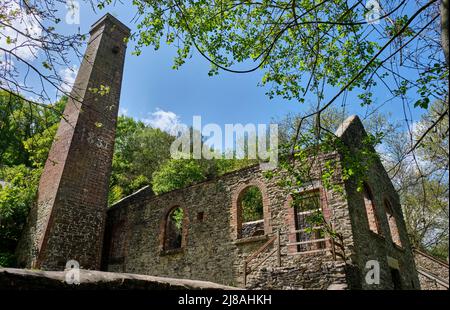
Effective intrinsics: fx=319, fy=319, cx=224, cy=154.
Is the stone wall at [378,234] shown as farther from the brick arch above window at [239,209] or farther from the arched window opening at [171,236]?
the arched window opening at [171,236]

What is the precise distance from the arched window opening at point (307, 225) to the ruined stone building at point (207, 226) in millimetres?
101

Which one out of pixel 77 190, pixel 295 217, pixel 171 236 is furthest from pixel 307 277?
pixel 77 190

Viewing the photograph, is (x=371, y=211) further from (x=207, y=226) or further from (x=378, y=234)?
(x=207, y=226)

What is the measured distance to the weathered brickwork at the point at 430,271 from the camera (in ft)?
52.3

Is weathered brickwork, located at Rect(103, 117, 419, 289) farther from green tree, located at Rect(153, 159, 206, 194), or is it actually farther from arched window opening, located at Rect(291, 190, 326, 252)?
green tree, located at Rect(153, 159, 206, 194)

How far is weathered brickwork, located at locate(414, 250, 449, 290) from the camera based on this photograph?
15956 millimetres

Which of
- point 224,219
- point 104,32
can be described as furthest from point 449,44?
point 104,32

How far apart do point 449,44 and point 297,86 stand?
12.7ft

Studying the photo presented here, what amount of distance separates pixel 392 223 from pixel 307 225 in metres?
3.59

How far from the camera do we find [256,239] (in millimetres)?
10258

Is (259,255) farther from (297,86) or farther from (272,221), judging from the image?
(297,86)

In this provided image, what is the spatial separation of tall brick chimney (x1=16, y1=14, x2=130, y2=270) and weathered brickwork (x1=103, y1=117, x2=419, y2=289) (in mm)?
2073

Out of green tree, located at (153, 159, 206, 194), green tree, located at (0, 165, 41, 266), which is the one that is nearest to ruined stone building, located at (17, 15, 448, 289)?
green tree, located at (0, 165, 41, 266)

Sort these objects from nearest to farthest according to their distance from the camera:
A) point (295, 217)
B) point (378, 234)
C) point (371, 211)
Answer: point (295, 217), point (378, 234), point (371, 211)
